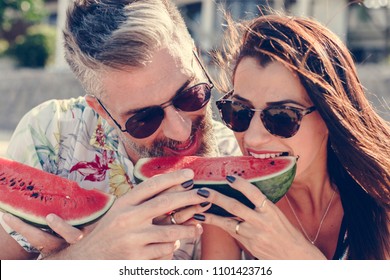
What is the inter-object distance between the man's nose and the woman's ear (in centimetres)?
50

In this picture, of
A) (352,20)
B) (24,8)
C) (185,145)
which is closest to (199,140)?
(185,145)

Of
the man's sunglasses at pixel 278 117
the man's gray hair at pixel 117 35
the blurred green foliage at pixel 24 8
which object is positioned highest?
the man's gray hair at pixel 117 35

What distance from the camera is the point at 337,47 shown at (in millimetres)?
3523

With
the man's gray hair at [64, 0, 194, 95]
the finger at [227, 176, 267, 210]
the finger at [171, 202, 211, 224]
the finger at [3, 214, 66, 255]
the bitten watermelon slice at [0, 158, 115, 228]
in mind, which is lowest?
the finger at [3, 214, 66, 255]

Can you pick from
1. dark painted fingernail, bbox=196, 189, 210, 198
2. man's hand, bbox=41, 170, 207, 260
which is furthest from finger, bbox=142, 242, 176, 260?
dark painted fingernail, bbox=196, 189, 210, 198

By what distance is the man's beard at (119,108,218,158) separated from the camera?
3.73 m

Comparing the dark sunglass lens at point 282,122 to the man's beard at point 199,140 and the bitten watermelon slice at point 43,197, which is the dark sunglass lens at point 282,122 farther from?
the bitten watermelon slice at point 43,197

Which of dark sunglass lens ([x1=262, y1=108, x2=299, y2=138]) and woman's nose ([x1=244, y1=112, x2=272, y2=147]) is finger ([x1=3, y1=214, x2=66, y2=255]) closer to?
woman's nose ([x1=244, y1=112, x2=272, y2=147])

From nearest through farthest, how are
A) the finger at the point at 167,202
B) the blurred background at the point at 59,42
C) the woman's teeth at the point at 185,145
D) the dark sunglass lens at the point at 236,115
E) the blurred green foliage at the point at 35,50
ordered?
1. the finger at the point at 167,202
2. the dark sunglass lens at the point at 236,115
3. the woman's teeth at the point at 185,145
4. the blurred background at the point at 59,42
5. the blurred green foliage at the point at 35,50

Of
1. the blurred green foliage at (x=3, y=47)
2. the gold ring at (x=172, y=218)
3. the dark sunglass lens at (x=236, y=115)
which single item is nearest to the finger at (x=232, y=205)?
the gold ring at (x=172, y=218)

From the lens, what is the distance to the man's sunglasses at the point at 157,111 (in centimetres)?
360

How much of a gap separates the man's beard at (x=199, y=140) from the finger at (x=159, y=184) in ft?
2.61
